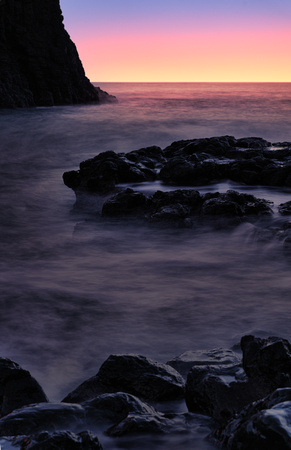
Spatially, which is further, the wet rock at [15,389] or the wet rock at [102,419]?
the wet rock at [15,389]

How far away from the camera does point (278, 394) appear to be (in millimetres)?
2004

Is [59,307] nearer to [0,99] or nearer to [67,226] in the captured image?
[67,226]

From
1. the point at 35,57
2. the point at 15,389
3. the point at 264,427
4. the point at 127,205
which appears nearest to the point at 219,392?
the point at 264,427

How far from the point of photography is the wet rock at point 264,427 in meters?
1.69

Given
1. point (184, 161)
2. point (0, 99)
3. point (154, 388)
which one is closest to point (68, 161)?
point (184, 161)

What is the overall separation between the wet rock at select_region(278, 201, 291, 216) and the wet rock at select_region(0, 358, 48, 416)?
4.98 m

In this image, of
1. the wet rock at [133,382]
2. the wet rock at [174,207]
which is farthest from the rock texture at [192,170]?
the wet rock at [133,382]

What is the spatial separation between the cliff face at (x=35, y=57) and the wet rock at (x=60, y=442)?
3369 cm

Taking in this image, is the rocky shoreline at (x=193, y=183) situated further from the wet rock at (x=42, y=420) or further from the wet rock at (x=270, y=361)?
the wet rock at (x=42, y=420)

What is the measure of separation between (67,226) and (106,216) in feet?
2.02

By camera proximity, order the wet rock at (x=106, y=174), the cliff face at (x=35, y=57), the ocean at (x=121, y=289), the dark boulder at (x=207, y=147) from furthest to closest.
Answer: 1. the cliff face at (x=35, y=57)
2. the dark boulder at (x=207, y=147)
3. the wet rock at (x=106, y=174)
4. the ocean at (x=121, y=289)

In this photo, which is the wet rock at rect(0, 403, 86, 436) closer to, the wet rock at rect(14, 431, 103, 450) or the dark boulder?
the wet rock at rect(14, 431, 103, 450)

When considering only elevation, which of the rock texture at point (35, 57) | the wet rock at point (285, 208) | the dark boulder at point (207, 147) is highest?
the rock texture at point (35, 57)

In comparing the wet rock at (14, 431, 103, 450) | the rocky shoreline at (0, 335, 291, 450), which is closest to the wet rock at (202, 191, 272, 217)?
the rocky shoreline at (0, 335, 291, 450)
